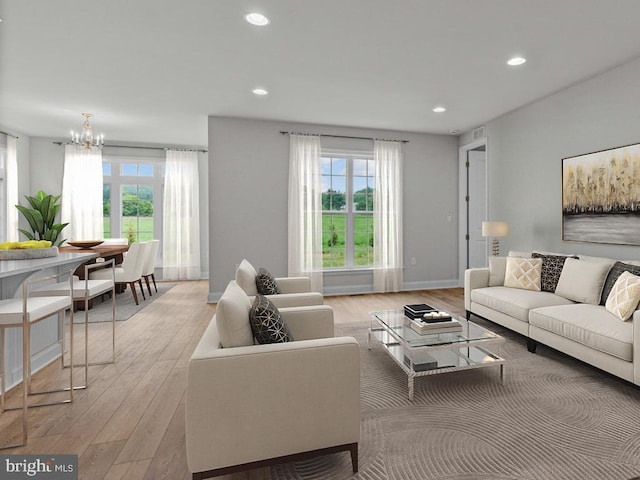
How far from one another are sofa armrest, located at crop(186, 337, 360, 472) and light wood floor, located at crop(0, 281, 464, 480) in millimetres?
301

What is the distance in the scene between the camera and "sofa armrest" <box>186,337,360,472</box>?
53.8 inches

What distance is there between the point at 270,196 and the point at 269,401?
13.7 ft

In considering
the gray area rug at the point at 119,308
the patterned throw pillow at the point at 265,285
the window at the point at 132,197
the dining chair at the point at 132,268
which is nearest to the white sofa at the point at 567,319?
the patterned throw pillow at the point at 265,285

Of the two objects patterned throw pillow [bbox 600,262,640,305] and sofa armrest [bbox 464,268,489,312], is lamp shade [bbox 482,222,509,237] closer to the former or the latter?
sofa armrest [bbox 464,268,489,312]

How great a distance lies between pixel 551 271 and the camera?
11.6ft

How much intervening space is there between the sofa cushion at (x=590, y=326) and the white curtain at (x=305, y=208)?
3.21 metres

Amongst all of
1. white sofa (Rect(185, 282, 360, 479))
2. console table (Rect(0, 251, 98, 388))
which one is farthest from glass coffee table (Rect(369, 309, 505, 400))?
console table (Rect(0, 251, 98, 388))

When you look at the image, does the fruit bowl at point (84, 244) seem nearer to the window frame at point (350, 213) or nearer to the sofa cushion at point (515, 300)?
the window frame at point (350, 213)

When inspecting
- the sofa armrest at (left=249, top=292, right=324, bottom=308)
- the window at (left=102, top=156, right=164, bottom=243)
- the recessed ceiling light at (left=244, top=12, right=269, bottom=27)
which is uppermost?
the recessed ceiling light at (left=244, top=12, right=269, bottom=27)

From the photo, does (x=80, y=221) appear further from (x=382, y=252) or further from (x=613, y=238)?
(x=613, y=238)

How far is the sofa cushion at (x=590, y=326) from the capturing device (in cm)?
227

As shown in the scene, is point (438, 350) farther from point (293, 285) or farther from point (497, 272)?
point (497, 272)

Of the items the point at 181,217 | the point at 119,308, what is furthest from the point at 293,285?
the point at 181,217

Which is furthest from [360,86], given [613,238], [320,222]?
[613,238]
